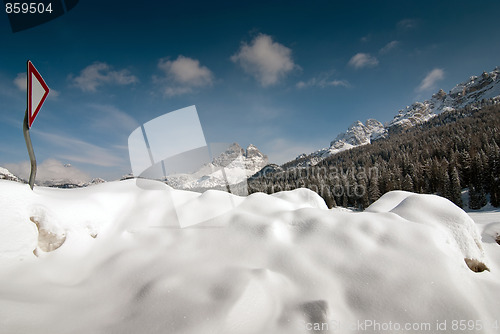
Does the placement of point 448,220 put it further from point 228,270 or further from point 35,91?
point 35,91

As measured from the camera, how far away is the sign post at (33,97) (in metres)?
3.36

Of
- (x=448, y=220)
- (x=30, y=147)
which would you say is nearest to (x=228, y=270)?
(x=30, y=147)

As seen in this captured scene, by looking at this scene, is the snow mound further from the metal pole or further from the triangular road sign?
the metal pole

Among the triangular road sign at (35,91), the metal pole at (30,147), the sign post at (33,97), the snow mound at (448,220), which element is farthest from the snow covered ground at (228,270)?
the triangular road sign at (35,91)

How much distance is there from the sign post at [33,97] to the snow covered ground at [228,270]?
1.06m

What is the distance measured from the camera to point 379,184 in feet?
195

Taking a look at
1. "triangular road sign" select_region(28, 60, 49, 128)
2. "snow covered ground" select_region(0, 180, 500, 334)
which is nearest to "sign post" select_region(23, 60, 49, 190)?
"triangular road sign" select_region(28, 60, 49, 128)

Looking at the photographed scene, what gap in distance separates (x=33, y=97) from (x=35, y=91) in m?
0.10

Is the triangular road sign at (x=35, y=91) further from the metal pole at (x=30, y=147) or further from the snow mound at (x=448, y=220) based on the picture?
the snow mound at (x=448, y=220)

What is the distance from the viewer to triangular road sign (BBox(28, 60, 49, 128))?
132 inches

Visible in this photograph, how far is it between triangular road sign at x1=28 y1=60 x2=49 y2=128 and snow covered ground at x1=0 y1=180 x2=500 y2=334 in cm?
149

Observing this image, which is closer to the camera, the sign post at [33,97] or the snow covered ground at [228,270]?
the snow covered ground at [228,270]

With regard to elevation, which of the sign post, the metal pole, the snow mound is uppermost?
the sign post

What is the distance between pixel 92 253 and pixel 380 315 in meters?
4.87
